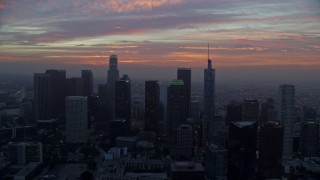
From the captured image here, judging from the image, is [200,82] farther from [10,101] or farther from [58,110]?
[10,101]

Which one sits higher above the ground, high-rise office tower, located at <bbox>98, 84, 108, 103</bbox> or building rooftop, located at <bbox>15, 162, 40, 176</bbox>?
high-rise office tower, located at <bbox>98, 84, 108, 103</bbox>

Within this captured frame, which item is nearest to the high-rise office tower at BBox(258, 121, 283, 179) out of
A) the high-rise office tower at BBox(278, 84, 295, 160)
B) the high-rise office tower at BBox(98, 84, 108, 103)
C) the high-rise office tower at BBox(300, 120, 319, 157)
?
the high-rise office tower at BBox(278, 84, 295, 160)

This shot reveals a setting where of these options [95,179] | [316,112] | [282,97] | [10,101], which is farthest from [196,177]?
[10,101]

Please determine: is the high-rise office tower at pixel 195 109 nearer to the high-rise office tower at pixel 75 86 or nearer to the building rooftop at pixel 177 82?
the building rooftop at pixel 177 82

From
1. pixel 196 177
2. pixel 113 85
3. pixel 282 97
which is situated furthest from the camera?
pixel 113 85

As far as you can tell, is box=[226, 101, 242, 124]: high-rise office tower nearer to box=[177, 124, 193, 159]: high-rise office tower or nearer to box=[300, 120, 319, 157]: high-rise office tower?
box=[177, 124, 193, 159]: high-rise office tower

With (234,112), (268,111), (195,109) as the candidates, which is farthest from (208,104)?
(268,111)
